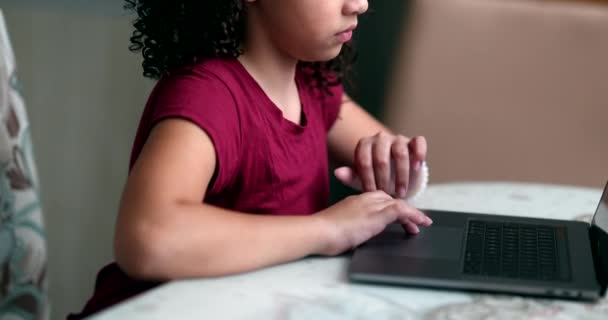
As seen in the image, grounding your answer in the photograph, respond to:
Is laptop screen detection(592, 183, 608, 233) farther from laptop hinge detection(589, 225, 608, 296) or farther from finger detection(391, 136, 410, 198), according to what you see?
finger detection(391, 136, 410, 198)

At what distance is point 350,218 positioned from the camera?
97 centimetres

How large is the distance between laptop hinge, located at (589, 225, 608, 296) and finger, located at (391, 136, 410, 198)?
236 mm

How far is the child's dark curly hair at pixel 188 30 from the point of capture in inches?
44.3

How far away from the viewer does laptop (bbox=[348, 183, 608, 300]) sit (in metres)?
0.88

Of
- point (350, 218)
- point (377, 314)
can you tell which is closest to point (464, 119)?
point (350, 218)

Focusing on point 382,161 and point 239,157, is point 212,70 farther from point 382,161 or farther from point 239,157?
point 382,161

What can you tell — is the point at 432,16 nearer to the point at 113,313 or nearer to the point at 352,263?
the point at 352,263

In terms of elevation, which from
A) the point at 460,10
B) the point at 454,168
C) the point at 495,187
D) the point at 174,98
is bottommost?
the point at 454,168

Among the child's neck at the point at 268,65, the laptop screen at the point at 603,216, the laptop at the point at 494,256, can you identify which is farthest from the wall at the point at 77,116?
the laptop screen at the point at 603,216

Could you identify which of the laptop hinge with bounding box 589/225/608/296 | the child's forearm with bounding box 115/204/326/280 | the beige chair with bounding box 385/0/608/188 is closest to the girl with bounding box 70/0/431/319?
the child's forearm with bounding box 115/204/326/280

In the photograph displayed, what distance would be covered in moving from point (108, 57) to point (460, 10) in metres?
0.71

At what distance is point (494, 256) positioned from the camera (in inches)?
36.9

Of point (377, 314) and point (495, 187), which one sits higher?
point (377, 314)

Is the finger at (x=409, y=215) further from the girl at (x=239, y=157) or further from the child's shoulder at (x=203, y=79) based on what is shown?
the child's shoulder at (x=203, y=79)
